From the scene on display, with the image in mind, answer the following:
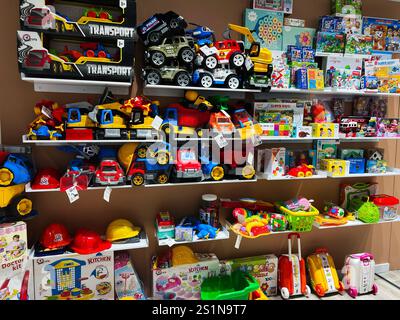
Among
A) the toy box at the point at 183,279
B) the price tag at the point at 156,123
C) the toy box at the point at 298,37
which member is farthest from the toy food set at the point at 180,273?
the toy box at the point at 298,37

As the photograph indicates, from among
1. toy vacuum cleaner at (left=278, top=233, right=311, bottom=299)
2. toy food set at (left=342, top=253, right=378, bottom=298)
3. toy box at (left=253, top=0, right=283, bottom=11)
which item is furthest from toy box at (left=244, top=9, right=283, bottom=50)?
toy food set at (left=342, top=253, right=378, bottom=298)

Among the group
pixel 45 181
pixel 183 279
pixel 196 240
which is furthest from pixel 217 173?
pixel 45 181

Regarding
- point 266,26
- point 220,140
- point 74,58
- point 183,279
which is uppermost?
point 266,26

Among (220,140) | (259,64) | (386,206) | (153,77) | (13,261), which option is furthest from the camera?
(386,206)

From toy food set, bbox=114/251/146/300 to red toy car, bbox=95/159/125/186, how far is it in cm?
67

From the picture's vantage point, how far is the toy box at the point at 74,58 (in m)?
1.82

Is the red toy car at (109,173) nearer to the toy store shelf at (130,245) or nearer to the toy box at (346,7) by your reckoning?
the toy store shelf at (130,245)

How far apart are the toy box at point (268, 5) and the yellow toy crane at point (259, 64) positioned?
0.32 meters

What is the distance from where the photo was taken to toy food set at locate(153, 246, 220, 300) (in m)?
2.39

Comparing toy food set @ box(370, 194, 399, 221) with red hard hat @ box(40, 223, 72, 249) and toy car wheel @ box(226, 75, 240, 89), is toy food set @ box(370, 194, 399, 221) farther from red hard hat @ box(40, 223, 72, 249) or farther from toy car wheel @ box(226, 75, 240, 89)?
red hard hat @ box(40, 223, 72, 249)

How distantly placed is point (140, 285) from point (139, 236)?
0.39m

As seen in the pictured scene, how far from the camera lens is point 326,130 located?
253 cm

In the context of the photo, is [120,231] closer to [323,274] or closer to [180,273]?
[180,273]

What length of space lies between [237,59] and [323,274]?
6.54ft
